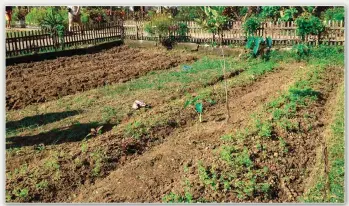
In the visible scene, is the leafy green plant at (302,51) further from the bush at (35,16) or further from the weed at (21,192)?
the bush at (35,16)

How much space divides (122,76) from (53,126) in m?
4.51

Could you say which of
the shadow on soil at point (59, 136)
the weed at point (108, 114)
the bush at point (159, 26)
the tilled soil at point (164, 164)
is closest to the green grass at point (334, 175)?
the tilled soil at point (164, 164)

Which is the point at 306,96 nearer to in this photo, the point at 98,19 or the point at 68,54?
the point at 68,54

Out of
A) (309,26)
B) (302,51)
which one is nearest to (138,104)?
(302,51)

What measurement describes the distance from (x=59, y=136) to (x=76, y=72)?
19.4ft

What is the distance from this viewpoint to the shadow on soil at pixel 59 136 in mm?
6785

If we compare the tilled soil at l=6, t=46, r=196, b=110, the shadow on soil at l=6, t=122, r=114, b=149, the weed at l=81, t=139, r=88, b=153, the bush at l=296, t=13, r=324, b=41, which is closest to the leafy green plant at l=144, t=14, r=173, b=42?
the tilled soil at l=6, t=46, r=196, b=110

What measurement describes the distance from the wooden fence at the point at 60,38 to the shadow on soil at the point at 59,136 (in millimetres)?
8806

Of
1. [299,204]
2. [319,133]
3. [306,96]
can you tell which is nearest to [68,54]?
[306,96]

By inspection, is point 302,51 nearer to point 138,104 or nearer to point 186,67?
point 186,67

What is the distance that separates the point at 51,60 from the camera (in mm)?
14602

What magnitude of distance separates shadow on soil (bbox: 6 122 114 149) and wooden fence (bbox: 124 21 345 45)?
9.61 meters

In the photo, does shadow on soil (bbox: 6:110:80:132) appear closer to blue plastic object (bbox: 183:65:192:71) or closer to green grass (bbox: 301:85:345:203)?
blue plastic object (bbox: 183:65:192:71)

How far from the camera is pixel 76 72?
12.6m
